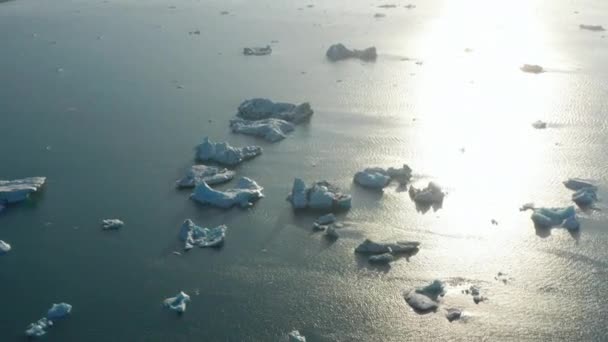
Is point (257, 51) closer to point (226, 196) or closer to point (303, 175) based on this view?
point (303, 175)

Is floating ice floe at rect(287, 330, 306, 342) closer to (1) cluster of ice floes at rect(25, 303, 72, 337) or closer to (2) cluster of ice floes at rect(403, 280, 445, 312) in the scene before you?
(2) cluster of ice floes at rect(403, 280, 445, 312)

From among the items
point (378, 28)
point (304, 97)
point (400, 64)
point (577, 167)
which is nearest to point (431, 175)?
point (577, 167)

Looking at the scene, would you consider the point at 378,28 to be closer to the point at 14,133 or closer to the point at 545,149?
the point at 545,149

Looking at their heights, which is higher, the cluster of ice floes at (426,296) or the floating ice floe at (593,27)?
the cluster of ice floes at (426,296)

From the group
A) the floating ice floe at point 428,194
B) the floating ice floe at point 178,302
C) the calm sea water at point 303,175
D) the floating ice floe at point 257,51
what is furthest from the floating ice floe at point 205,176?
the floating ice floe at point 257,51

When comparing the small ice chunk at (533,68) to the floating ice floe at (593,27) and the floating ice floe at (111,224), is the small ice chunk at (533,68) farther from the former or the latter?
the floating ice floe at (111,224)

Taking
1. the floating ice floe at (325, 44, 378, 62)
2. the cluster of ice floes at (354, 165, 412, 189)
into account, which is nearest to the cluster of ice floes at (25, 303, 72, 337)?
the cluster of ice floes at (354, 165, 412, 189)

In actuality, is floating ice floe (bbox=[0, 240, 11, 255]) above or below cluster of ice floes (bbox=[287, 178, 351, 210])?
above
